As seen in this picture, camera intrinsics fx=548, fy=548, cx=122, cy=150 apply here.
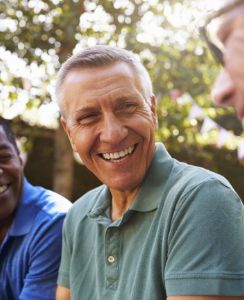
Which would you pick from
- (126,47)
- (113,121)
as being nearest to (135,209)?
(113,121)

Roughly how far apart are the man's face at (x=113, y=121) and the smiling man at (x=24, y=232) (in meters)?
0.72

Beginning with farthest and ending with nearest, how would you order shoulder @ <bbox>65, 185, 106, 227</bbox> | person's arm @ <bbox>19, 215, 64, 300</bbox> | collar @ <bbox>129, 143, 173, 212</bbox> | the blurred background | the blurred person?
the blurred background
person's arm @ <bbox>19, 215, 64, 300</bbox>
shoulder @ <bbox>65, 185, 106, 227</bbox>
collar @ <bbox>129, 143, 173, 212</bbox>
the blurred person

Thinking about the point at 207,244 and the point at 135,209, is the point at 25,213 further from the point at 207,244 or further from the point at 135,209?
the point at 207,244

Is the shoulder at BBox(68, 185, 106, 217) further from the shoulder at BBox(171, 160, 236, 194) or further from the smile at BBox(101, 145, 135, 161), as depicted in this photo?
the shoulder at BBox(171, 160, 236, 194)

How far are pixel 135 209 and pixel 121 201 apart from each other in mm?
190

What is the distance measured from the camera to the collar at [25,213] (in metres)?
2.91

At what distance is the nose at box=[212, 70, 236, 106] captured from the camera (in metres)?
0.98

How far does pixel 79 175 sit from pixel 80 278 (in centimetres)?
691

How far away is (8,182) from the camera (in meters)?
3.04

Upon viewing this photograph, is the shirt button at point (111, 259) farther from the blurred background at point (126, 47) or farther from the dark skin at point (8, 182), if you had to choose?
the blurred background at point (126, 47)

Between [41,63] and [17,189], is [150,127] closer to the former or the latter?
[17,189]

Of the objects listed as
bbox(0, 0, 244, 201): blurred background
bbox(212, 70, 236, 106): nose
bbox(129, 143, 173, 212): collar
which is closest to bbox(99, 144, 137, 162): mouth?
bbox(129, 143, 173, 212): collar

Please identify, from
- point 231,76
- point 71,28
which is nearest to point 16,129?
point 71,28

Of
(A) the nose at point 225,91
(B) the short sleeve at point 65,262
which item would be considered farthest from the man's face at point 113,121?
(A) the nose at point 225,91
